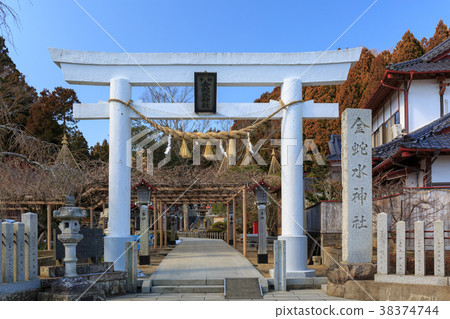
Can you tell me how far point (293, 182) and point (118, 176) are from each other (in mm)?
4333

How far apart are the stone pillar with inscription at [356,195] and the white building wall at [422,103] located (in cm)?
801

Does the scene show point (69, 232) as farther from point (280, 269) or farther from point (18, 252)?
point (280, 269)

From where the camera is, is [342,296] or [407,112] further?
[407,112]

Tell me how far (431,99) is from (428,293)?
10.5 m

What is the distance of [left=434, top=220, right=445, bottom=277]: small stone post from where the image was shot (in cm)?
745

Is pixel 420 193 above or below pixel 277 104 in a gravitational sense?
below

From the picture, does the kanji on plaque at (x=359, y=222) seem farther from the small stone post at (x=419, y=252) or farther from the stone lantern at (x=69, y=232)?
the stone lantern at (x=69, y=232)

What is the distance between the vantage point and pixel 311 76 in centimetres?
1095

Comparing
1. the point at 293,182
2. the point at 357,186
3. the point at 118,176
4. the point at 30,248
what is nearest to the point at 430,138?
the point at 293,182

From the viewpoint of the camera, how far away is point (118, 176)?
1073 centimetres

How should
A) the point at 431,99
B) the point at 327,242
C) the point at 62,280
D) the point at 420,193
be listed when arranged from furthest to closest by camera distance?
the point at 431,99 < the point at 327,242 < the point at 420,193 < the point at 62,280

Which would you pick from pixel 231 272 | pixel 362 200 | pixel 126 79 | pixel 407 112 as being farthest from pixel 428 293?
pixel 407 112

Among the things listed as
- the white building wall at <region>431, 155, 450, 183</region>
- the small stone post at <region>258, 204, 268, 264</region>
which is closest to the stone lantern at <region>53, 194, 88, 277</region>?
the small stone post at <region>258, 204, 268, 264</region>

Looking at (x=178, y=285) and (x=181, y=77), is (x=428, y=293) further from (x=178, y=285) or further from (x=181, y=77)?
(x=181, y=77)
